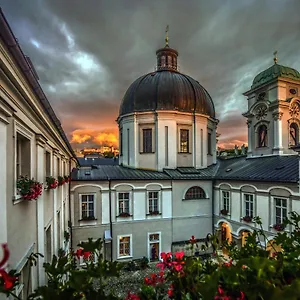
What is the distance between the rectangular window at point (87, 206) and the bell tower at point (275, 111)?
1503 centimetres

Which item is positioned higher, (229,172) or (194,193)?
(229,172)

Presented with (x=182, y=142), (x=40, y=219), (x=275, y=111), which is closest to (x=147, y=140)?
(x=182, y=142)

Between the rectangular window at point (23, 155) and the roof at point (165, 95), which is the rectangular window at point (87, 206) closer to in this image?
the roof at point (165, 95)

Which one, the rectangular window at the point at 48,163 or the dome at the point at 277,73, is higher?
the dome at the point at 277,73

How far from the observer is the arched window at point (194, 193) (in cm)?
1982

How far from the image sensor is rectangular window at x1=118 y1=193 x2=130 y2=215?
1827cm

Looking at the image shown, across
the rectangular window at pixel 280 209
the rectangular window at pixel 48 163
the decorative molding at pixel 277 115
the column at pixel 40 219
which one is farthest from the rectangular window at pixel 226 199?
the column at pixel 40 219

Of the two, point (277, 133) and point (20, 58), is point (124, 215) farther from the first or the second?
point (20, 58)

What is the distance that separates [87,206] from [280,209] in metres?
13.3

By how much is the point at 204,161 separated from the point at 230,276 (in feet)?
70.3

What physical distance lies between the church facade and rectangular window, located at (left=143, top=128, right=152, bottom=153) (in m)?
0.10

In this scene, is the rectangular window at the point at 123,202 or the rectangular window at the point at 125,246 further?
the rectangular window at the point at 123,202

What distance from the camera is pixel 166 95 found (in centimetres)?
2161

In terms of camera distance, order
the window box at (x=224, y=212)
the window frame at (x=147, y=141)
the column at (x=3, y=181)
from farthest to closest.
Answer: the window frame at (x=147, y=141)
the window box at (x=224, y=212)
the column at (x=3, y=181)
